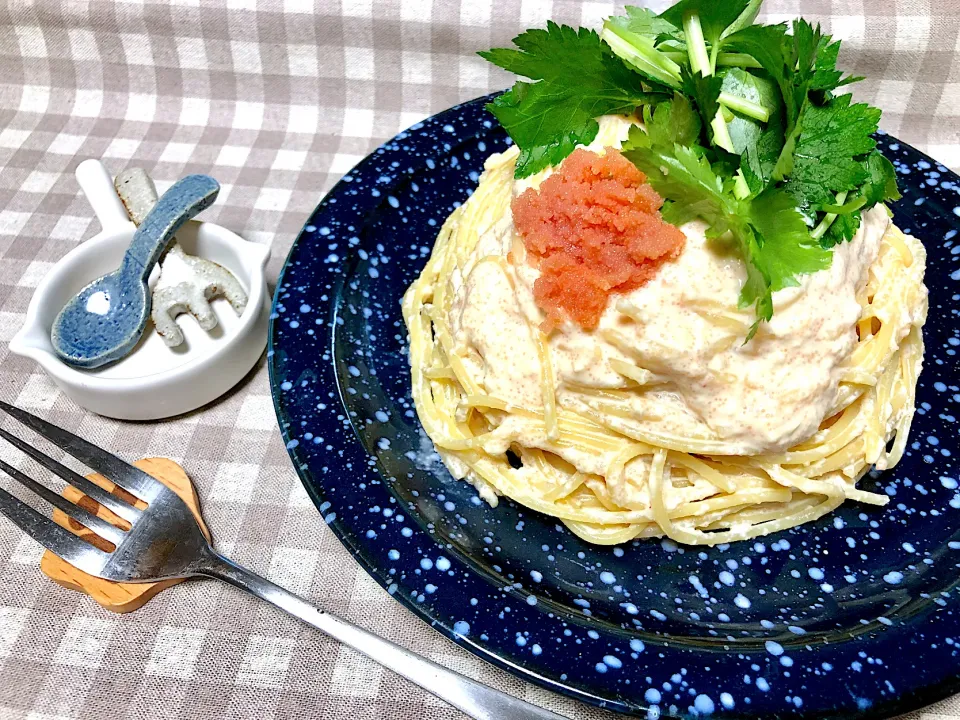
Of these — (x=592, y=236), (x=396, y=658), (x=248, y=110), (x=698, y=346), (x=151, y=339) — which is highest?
(x=592, y=236)

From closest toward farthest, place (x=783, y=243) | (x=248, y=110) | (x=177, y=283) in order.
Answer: (x=783, y=243) < (x=177, y=283) < (x=248, y=110)

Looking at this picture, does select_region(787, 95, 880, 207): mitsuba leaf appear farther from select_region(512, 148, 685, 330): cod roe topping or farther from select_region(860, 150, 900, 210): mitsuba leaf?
select_region(512, 148, 685, 330): cod roe topping

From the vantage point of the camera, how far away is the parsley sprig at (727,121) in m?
1.66

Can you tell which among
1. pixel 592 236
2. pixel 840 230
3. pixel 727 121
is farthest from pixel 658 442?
pixel 727 121

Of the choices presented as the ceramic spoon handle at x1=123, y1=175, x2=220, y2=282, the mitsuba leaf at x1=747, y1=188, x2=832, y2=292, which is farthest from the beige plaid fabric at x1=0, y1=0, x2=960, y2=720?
the mitsuba leaf at x1=747, y1=188, x2=832, y2=292

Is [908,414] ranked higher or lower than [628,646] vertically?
higher

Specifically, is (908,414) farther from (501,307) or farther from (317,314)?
(317,314)

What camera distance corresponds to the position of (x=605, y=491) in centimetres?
198

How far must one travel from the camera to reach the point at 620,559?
192 cm

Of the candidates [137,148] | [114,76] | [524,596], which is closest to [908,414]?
[524,596]

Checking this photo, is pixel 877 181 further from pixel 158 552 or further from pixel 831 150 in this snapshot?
pixel 158 552

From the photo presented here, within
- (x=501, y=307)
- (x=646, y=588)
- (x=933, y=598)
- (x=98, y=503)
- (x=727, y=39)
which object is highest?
(x=727, y=39)

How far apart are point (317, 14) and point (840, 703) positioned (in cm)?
363

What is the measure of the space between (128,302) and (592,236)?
177 centimetres
